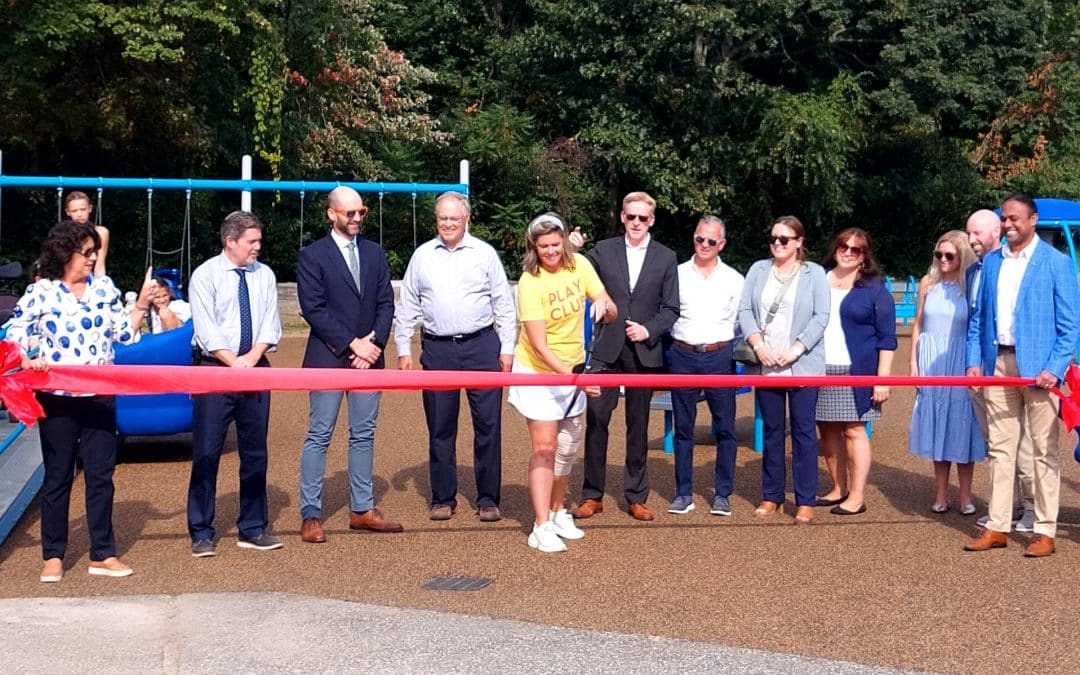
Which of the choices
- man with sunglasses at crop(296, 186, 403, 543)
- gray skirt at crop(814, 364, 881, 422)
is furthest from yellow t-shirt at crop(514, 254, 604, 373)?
gray skirt at crop(814, 364, 881, 422)

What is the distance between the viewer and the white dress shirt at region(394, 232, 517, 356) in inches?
303

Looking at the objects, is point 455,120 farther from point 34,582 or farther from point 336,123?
point 34,582

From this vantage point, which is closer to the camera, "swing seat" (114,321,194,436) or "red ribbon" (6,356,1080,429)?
"red ribbon" (6,356,1080,429)

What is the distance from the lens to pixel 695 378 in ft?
22.1

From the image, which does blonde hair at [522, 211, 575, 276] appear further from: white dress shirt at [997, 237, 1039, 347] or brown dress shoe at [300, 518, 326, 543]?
white dress shirt at [997, 237, 1039, 347]

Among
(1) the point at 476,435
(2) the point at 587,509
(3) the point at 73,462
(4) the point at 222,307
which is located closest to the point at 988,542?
(2) the point at 587,509

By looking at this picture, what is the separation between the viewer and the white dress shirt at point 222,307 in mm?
6996

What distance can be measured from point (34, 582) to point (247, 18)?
1672cm

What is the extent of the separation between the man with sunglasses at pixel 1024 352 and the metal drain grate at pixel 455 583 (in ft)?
8.48

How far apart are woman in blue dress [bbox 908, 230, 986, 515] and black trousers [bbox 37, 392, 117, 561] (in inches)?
177

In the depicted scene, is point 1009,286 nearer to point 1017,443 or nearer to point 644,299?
point 1017,443

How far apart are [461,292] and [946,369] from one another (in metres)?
2.83

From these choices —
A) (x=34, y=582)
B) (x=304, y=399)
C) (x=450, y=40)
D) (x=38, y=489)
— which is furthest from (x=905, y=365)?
(x=450, y=40)

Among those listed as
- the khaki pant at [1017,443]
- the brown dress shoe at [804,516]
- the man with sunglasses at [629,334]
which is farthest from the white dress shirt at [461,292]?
the khaki pant at [1017,443]
